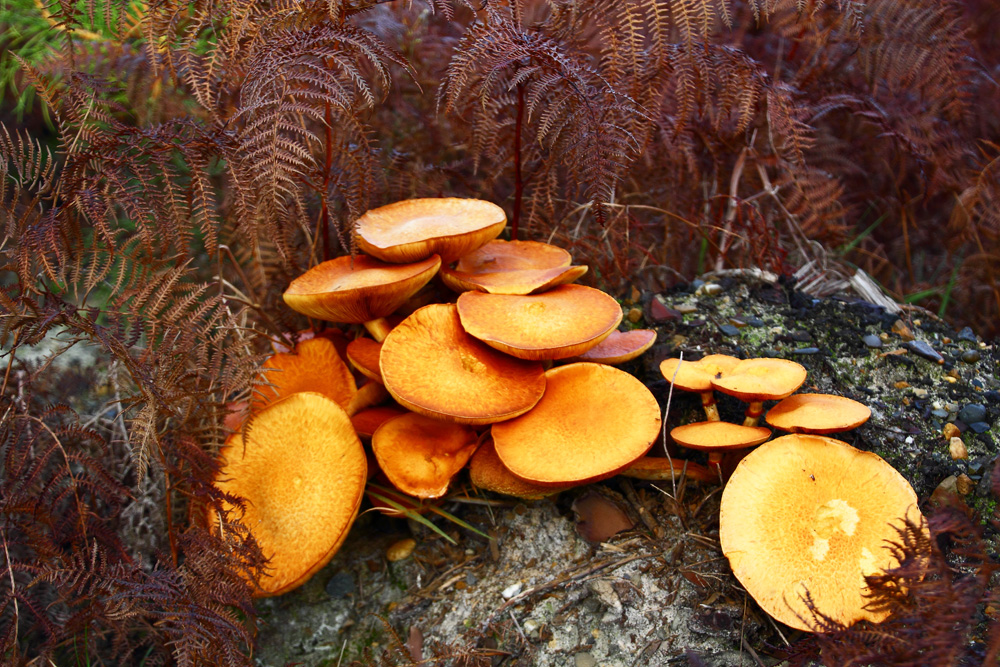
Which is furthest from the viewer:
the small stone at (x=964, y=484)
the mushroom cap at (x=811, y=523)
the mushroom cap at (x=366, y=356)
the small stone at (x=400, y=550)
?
the small stone at (x=400, y=550)

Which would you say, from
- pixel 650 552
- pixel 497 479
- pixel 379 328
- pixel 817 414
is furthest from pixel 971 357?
pixel 379 328

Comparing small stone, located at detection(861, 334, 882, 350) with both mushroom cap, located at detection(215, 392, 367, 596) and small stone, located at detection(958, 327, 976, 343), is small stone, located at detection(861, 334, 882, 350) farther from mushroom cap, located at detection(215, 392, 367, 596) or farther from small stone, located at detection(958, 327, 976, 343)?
mushroom cap, located at detection(215, 392, 367, 596)

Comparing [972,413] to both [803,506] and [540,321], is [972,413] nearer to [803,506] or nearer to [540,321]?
[803,506]

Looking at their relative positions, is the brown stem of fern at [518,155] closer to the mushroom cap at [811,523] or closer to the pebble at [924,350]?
the mushroom cap at [811,523]

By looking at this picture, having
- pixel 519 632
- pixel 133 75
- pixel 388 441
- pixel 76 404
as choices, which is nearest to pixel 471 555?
pixel 519 632

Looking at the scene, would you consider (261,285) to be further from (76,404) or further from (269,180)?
(76,404)

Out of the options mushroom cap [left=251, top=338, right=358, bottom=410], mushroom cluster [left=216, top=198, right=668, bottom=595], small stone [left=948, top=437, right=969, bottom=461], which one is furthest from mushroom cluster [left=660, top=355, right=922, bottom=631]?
mushroom cap [left=251, top=338, right=358, bottom=410]

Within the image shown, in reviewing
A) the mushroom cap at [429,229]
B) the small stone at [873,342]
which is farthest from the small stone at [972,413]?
the mushroom cap at [429,229]
